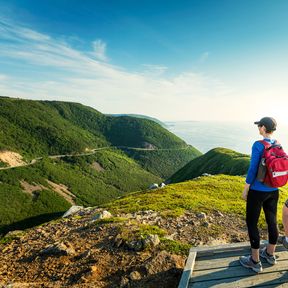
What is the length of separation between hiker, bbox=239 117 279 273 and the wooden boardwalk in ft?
0.78

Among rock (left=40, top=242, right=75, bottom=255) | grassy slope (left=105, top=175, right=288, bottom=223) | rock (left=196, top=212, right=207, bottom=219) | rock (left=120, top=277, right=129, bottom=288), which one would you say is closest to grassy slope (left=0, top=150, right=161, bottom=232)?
grassy slope (left=105, top=175, right=288, bottom=223)

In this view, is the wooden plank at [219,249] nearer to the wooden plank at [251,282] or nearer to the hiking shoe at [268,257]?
the hiking shoe at [268,257]

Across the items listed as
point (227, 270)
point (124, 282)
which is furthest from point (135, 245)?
point (227, 270)

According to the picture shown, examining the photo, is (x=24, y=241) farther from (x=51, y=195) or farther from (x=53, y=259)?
(x=51, y=195)

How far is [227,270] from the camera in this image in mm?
7410

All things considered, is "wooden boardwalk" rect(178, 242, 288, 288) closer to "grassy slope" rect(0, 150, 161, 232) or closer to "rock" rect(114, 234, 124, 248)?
"rock" rect(114, 234, 124, 248)

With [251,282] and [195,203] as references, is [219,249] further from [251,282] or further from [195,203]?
[195,203]

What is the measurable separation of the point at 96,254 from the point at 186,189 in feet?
46.5

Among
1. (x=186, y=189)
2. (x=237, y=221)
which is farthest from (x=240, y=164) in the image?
(x=237, y=221)

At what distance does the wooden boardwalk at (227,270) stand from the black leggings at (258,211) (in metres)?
0.68

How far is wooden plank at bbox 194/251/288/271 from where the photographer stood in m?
7.67

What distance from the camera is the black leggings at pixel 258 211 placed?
286 inches

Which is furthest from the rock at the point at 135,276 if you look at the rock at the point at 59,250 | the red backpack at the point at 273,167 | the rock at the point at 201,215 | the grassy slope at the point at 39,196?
the grassy slope at the point at 39,196

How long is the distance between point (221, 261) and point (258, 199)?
208cm
